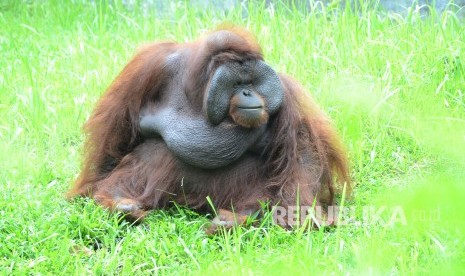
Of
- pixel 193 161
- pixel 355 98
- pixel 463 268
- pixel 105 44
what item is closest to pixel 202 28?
pixel 105 44

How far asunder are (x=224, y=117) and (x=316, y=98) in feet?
4.45

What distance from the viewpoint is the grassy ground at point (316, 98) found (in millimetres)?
2424

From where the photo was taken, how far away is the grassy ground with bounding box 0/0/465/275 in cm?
242

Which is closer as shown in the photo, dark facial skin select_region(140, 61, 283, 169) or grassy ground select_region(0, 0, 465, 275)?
grassy ground select_region(0, 0, 465, 275)

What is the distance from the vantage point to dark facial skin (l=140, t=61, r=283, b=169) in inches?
114

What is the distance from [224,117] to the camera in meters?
3.00

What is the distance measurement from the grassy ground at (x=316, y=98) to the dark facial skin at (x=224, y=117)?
30 cm

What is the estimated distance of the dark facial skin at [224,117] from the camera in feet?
9.48

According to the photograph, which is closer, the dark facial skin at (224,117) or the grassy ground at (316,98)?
the grassy ground at (316,98)

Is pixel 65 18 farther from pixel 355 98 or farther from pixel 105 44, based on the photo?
pixel 355 98

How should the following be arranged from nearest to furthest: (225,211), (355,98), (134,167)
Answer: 1. (225,211)
2. (134,167)
3. (355,98)

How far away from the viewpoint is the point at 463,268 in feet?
2.82

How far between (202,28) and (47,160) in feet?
5.91

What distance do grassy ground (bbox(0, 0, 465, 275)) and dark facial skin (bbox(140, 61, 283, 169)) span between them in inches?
11.7
